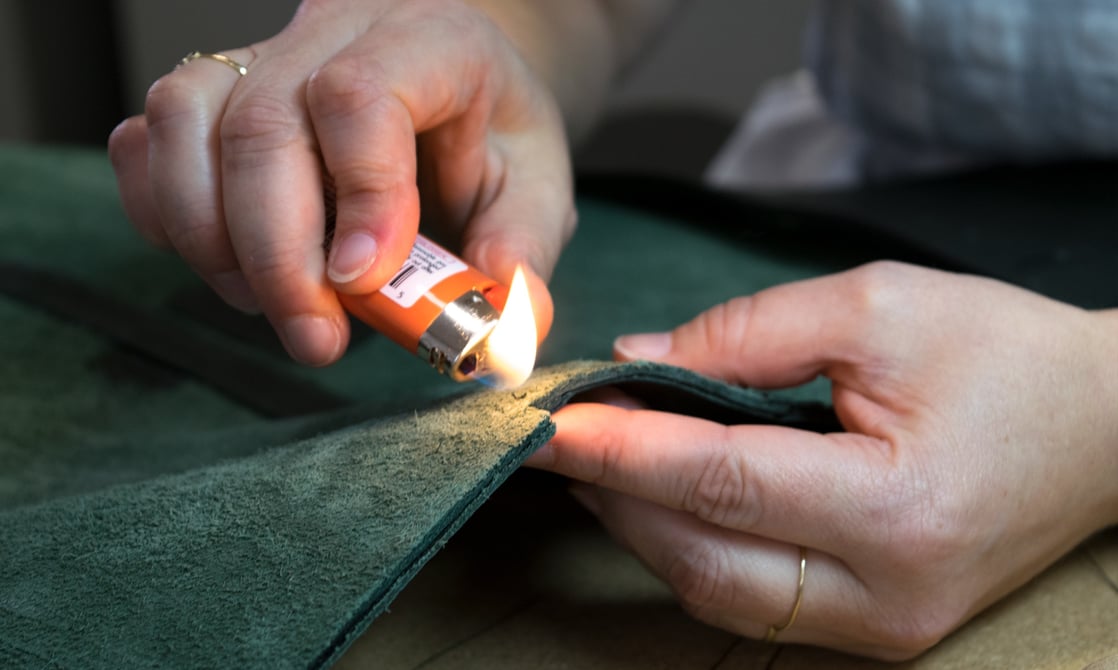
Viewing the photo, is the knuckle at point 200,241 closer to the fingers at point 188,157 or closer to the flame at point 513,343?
the fingers at point 188,157

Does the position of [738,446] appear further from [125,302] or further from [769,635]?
[125,302]

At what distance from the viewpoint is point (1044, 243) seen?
30.7 inches

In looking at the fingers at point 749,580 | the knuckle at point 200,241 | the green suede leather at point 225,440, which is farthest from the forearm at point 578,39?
the fingers at point 749,580

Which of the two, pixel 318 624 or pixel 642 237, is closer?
pixel 318 624

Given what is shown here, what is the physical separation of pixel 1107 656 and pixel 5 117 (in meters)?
2.12

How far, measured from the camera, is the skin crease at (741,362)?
0.48 metres

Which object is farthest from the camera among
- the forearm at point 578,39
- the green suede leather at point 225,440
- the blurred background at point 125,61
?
the blurred background at point 125,61

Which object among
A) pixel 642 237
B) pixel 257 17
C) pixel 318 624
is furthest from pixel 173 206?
pixel 257 17

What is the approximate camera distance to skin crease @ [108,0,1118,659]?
475 millimetres

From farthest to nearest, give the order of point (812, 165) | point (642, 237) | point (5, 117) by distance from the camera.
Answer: point (5, 117)
point (812, 165)
point (642, 237)

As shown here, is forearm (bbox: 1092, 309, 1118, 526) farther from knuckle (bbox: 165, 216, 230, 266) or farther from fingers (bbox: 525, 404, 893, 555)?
knuckle (bbox: 165, 216, 230, 266)

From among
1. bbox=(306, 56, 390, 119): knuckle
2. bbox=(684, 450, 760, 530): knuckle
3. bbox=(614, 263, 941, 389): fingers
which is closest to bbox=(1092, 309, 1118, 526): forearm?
bbox=(614, 263, 941, 389): fingers

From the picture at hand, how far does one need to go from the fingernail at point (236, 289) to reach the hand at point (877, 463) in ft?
0.74

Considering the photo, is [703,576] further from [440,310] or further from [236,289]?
[236,289]
